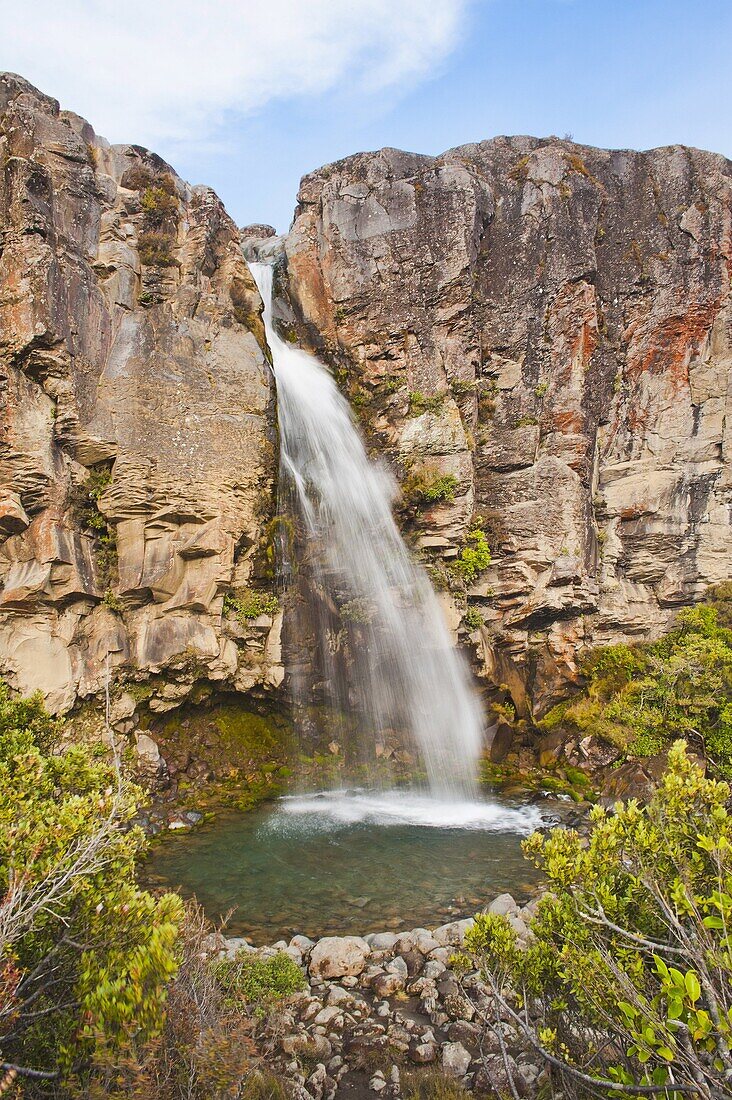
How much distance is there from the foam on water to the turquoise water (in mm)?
28

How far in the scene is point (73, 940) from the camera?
157 inches

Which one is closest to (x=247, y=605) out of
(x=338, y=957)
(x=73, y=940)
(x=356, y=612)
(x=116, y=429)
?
(x=356, y=612)

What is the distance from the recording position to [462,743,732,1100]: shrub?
3.01 metres

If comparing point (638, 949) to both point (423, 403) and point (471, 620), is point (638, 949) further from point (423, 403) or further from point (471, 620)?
point (423, 403)

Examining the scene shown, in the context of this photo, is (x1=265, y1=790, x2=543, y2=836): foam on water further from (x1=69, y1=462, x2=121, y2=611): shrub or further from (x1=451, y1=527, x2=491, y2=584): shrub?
(x1=69, y1=462, x2=121, y2=611): shrub

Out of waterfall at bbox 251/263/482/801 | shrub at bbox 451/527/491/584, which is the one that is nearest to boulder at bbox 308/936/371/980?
waterfall at bbox 251/263/482/801

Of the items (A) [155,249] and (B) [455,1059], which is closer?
(B) [455,1059]

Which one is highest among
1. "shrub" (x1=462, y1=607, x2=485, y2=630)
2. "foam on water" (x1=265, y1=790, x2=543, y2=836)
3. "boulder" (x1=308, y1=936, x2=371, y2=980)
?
"shrub" (x1=462, y1=607, x2=485, y2=630)

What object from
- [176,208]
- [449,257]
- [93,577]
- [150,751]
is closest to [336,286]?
[449,257]

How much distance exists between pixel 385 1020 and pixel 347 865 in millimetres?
4869

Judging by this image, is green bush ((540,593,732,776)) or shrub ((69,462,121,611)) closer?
shrub ((69,462,121,611))

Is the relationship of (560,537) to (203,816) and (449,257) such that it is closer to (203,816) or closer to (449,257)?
(449,257)

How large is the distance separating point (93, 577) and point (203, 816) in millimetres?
6689

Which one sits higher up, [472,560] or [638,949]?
[638,949]
